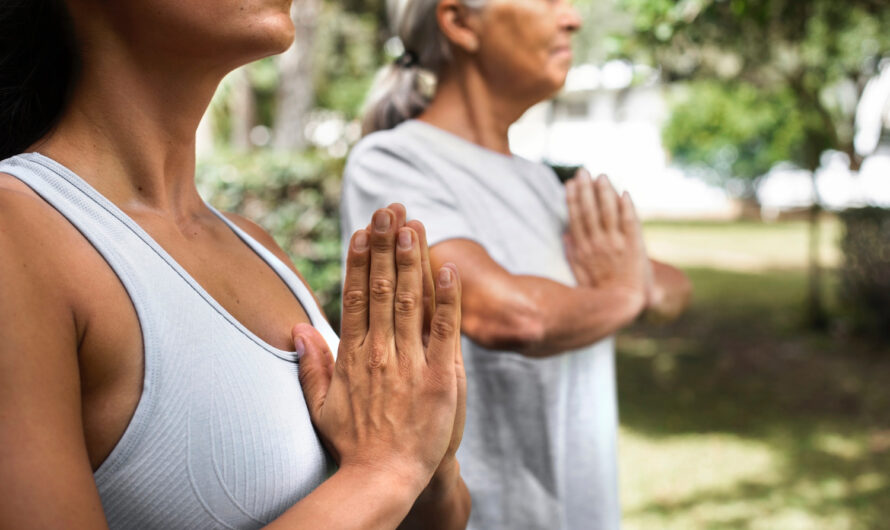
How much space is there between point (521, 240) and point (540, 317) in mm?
288

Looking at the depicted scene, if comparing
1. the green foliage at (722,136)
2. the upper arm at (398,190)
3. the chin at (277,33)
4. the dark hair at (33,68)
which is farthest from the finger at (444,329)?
the green foliage at (722,136)

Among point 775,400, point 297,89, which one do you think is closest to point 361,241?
point 775,400

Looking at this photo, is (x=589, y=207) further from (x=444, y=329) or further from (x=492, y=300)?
(x=444, y=329)

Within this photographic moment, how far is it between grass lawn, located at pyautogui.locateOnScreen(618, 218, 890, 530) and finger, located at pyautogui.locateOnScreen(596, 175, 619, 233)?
12.3 feet

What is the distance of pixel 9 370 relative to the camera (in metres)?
0.82

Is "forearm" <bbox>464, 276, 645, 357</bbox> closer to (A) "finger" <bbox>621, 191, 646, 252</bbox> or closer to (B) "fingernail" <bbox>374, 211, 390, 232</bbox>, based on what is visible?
(A) "finger" <bbox>621, 191, 646, 252</bbox>

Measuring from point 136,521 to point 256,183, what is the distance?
19.4ft

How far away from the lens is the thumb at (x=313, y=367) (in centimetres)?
116

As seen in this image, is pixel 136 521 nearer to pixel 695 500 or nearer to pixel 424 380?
pixel 424 380

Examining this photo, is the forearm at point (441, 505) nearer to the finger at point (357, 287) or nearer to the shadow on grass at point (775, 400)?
the finger at point (357, 287)

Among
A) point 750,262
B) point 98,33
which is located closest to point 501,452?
point 98,33

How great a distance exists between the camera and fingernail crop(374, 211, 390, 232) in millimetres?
1062

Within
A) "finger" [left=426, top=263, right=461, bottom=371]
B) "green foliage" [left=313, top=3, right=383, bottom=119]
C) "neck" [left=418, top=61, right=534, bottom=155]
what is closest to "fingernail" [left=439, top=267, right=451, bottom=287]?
"finger" [left=426, top=263, right=461, bottom=371]

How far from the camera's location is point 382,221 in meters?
1.07
